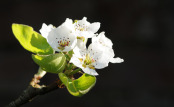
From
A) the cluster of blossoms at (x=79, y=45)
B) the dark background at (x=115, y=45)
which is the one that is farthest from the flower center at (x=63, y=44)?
the dark background at (x=115, y=45)

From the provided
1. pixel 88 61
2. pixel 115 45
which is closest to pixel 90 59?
pixel 88 61

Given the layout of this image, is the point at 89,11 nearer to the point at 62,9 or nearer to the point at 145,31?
the point at 62,9

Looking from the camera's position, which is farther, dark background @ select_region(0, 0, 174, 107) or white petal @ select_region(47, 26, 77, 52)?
dark background @ select_region(0, 0, 174, 107)

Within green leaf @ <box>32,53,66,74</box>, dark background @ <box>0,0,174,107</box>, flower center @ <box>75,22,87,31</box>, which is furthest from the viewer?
dark background @ <box>0,0,174,107</box>

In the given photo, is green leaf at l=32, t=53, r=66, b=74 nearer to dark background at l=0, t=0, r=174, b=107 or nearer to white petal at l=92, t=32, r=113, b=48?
white petal at l=92, t=32, r=113, b=48

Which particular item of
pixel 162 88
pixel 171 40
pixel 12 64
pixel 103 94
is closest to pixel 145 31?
pixel 171 40

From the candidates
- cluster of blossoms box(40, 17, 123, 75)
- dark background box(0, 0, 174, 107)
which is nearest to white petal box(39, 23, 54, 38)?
cluster of blossoms box(40, 17, 123, 75)

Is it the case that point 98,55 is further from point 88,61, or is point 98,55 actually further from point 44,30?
point 44,30
